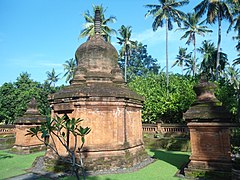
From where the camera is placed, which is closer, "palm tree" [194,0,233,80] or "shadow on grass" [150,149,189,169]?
"shadow on grass" [150,149,189,169]

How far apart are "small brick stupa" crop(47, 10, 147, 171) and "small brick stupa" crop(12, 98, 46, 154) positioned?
5.05 meters

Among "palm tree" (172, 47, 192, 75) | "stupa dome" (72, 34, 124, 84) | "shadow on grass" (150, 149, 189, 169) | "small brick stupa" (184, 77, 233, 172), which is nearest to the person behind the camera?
"small brick stupa" (184, 77, 233, 172)

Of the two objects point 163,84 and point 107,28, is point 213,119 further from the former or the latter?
point 107,28

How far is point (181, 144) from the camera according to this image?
14.8m

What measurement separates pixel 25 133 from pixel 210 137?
12918 millimetres

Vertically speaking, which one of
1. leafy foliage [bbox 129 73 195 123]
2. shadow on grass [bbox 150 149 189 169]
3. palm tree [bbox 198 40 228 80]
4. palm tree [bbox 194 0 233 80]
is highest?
palm tree [bbox 194 0 233 80]

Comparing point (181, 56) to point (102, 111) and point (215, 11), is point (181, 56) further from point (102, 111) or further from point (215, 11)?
point (102, 111)

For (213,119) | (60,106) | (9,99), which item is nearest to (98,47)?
(60,106)

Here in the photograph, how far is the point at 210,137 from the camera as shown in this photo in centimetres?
767

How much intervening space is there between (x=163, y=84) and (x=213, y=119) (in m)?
19.9

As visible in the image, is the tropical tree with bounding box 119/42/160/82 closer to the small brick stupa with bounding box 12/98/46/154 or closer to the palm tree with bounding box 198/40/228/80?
the palm tree with bounding box 198/40/228/80

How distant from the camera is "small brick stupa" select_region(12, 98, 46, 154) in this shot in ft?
46.3

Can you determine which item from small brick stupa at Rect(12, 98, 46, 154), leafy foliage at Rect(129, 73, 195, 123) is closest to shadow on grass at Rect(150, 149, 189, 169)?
leafy foliage at Rect(129, 73, 195, 123)

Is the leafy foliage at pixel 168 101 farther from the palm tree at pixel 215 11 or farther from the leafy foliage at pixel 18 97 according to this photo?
the leafy foliage at pixel 18 97
